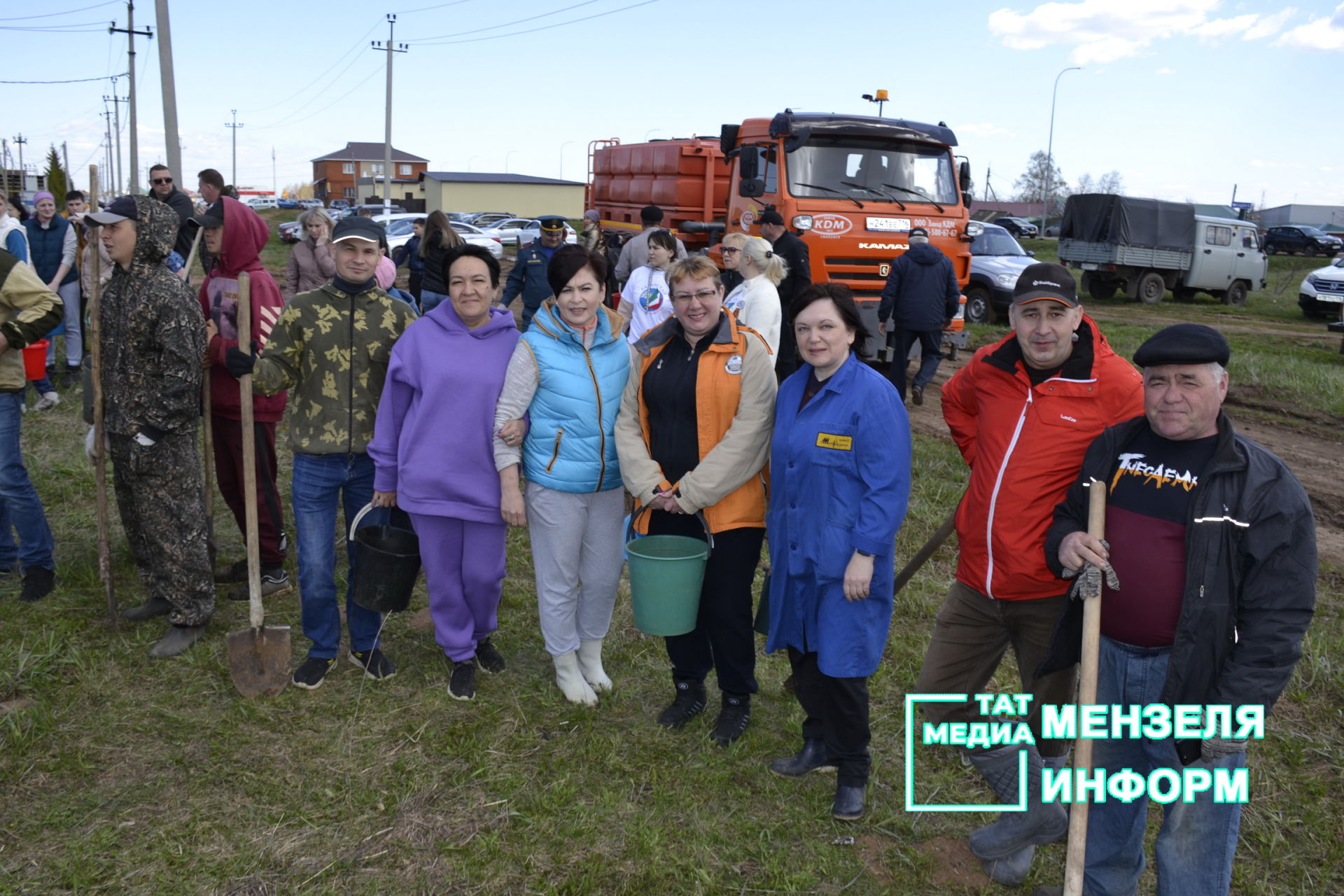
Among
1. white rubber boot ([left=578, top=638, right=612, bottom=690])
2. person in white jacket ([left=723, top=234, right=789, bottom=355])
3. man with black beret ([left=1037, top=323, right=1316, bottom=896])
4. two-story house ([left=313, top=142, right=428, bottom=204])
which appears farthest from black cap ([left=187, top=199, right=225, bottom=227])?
two-story house ([left=313, top=142, right=428, bottom=204])

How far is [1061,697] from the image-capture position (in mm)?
3117

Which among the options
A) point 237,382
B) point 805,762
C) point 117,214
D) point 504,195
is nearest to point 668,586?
point 805,762

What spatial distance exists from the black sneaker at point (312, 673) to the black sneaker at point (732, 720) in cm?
177

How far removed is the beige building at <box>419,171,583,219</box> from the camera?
59.3m

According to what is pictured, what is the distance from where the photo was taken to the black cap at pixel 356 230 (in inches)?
158

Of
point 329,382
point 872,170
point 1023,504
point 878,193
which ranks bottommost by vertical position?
point 1023,504

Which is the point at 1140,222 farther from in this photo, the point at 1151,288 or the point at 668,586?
the point at 668,586

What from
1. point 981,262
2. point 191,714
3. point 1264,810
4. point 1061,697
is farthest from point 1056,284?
point 981,262

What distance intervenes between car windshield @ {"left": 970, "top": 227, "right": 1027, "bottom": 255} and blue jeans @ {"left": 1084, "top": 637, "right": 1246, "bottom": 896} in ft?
47.8

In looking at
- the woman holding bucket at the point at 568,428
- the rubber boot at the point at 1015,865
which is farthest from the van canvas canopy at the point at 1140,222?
the rubber boot at the point at 1015,865

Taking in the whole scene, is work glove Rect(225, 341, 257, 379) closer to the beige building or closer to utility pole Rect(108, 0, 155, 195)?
utility pole Rect(108, 0, 155, 195)

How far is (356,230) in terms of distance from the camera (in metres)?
4.03

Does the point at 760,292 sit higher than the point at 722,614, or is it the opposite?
the point at 760,292

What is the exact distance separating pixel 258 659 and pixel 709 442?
2.21 meters
